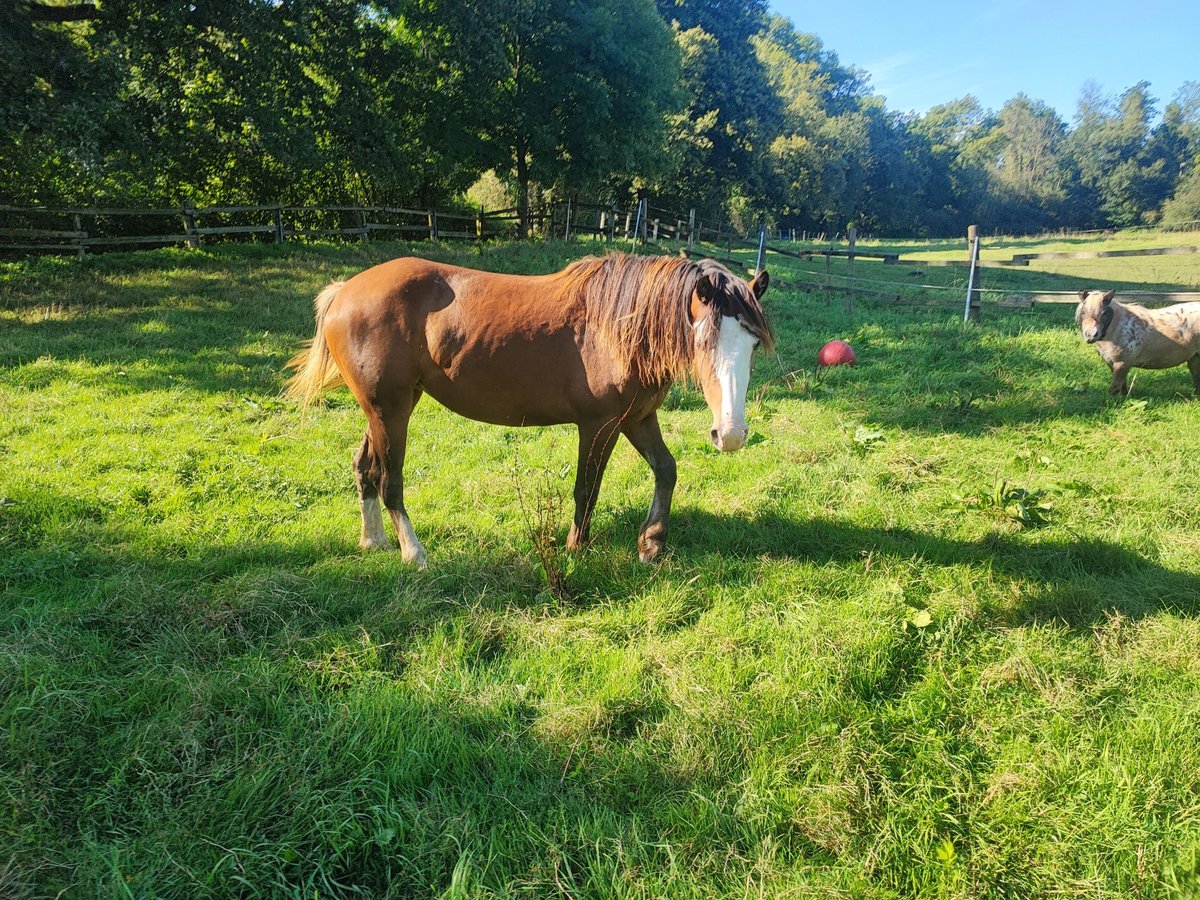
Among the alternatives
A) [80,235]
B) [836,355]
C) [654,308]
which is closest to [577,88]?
[80,235]

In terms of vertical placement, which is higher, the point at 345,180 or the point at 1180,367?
the point at 345,180

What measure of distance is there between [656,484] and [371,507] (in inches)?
77.7

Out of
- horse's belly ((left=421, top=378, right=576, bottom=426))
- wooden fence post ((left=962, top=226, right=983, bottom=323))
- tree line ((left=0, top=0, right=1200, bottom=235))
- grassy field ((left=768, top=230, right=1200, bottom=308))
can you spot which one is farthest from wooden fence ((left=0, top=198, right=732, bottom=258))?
horse's belly ((left=421, top=378, right=576, bottom=426))

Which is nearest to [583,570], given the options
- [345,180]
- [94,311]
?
[94,311]

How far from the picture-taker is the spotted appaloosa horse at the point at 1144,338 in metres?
7.09

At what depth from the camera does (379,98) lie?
62.3ft

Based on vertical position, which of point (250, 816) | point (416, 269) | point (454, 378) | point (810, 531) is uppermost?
point (416, 269)

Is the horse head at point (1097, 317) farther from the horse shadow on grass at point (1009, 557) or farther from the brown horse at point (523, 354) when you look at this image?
the brown horse at point (523, 354)

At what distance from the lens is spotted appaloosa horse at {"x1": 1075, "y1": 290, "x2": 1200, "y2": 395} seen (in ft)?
23.3

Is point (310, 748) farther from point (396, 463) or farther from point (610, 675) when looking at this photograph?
point (396, 463)

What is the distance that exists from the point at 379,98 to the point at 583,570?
2026 cm

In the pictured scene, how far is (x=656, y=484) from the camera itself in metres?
4.07

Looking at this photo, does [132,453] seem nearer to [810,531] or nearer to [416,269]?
[416,269]

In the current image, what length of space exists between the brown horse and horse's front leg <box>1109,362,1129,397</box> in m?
6.27
